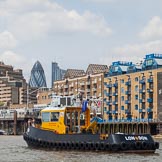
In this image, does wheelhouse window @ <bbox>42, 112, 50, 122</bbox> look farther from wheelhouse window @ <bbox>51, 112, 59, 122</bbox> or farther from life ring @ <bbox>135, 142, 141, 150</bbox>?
life ring @ <bbox>135, 142, 141, 150</bbox>

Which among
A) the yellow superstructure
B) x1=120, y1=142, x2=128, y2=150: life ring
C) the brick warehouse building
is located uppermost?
the brick warehouse building

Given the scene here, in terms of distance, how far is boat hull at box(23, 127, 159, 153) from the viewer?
53062 mm

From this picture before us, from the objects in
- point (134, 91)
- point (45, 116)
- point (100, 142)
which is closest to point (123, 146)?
point (100, 142)

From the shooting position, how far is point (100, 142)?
53.9m

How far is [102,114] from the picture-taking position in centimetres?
16425

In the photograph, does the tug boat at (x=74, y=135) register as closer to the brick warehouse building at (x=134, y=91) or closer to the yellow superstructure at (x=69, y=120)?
the yellow superstructure at (x=69, y=120)

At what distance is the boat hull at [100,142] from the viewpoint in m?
53.1

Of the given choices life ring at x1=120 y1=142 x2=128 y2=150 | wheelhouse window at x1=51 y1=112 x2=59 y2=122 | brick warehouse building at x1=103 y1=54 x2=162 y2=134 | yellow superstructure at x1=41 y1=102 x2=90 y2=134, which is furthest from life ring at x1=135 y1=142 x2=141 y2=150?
brick warehouse building at x1=103 y1=54 x2=162 y2=134

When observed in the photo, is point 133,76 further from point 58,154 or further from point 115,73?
point 58,154

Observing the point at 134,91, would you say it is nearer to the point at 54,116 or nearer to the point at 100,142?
the point at 54,116

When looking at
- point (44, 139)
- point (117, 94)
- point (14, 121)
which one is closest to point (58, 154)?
point (44, 139)

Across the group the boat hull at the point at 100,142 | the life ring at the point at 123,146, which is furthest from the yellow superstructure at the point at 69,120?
the life ring at the point at 123,146

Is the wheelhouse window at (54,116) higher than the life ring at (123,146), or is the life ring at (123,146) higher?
the wheelhouse window at (54,116)

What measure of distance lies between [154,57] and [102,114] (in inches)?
1076
